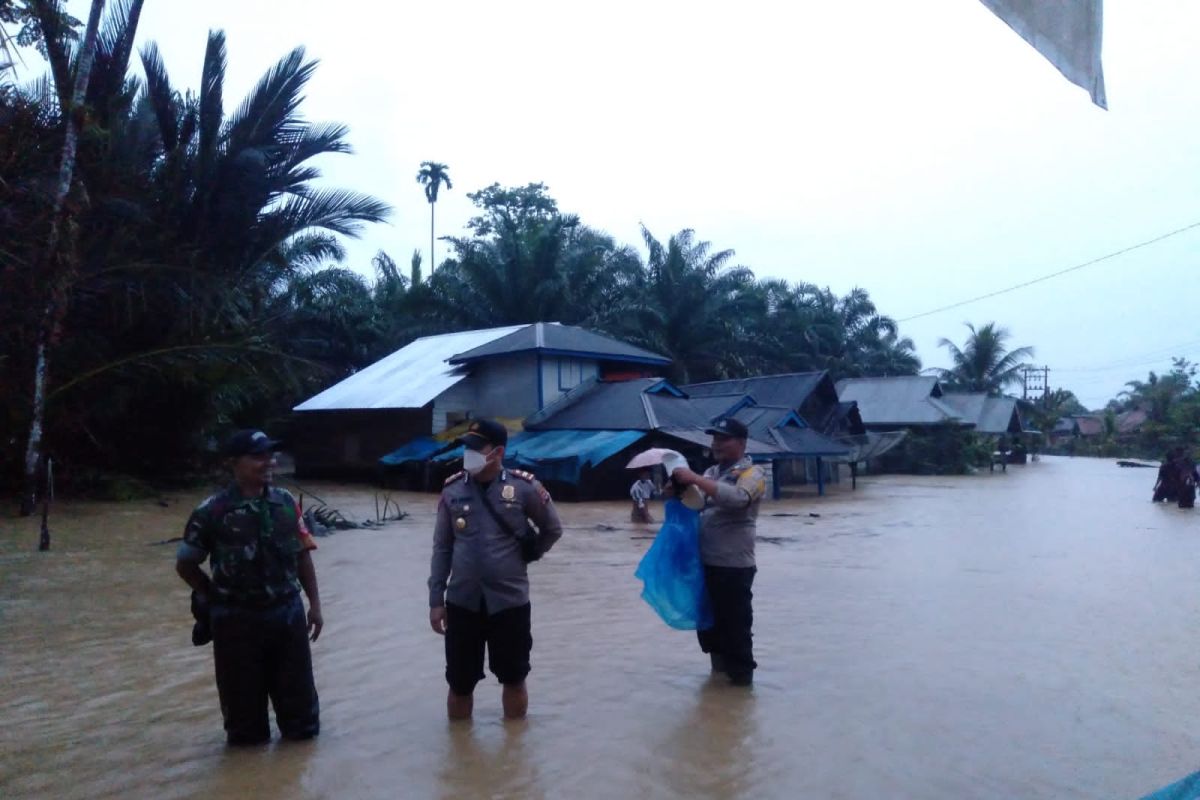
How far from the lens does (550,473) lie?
23.5m

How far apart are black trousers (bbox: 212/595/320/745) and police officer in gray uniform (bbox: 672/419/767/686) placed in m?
2.41

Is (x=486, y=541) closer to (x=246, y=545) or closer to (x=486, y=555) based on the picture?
(x=486, y=555)

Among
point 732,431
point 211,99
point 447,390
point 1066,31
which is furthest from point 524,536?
point 447,390

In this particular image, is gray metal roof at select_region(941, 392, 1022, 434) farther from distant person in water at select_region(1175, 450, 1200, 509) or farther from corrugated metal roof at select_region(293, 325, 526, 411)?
corrugated metal roof at select_region(293, 325, 526, 411)

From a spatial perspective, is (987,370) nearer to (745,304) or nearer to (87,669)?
(745,304)

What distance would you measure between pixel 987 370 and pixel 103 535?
5071cm

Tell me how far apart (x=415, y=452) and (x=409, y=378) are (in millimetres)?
4004

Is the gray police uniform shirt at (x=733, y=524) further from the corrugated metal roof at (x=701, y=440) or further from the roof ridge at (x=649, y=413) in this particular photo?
the roof ridge at (x=649, y=413)

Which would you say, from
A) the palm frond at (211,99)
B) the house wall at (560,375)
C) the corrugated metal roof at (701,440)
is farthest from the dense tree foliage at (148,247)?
the corrugated metal roof at (701,440)

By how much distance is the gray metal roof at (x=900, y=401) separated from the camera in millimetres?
43656

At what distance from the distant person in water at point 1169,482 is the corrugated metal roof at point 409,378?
17.6 metres

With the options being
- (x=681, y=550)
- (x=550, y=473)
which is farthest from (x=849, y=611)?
(x=550, y=473)

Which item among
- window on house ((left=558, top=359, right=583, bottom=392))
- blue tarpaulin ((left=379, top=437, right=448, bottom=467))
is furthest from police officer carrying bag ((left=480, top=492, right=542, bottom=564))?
window on house ((left=558, top=359, right=583, bottom=392))

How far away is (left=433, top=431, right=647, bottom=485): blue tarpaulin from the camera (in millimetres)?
22922
